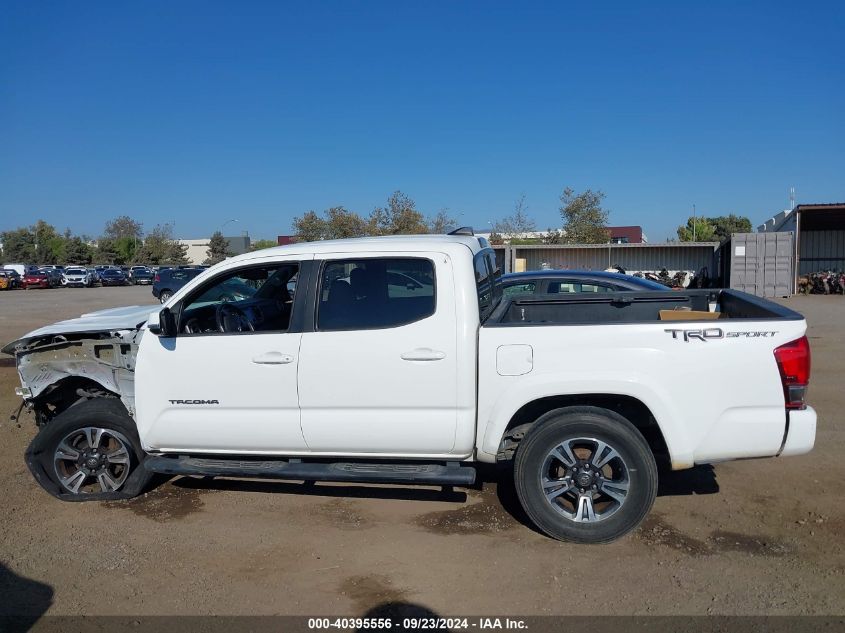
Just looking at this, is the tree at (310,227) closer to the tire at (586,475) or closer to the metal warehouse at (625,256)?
the metal warehouse at (625,256)

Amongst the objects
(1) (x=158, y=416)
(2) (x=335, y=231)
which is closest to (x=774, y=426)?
(1) (x=158, y=416)

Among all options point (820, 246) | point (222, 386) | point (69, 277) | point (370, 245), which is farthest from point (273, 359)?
point (69, 277)

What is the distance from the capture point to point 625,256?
33344 millimetres

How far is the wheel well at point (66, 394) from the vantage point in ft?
18.3

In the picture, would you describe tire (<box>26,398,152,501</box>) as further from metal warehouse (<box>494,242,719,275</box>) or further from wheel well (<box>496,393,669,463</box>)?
metal warehouse (<box>494,242,719,275</box>)

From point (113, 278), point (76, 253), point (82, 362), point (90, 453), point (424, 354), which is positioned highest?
point (76, 253)

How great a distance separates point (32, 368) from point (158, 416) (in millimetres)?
1349

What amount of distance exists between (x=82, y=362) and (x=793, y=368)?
5.07 meters

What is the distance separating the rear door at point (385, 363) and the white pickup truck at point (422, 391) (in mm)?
11

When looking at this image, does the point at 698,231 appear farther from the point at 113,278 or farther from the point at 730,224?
the point at 113,278

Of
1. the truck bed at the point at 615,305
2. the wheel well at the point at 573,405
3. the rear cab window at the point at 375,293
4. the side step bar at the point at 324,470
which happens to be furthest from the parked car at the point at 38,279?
the wheel well at the point at 573,405

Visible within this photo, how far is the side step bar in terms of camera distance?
454 centimetres

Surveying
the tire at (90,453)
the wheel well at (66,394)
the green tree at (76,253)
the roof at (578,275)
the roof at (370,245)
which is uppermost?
the green tree at (76,253)

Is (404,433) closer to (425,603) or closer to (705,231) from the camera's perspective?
(425,603)
